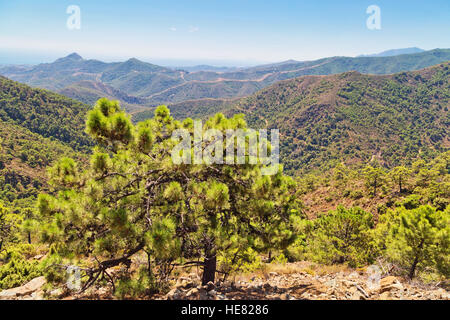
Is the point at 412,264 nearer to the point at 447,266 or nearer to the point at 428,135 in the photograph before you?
the point at 447,266

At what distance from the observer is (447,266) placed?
9258mm

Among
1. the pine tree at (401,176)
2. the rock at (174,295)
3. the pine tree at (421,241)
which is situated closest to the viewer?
the rock at (174,295)

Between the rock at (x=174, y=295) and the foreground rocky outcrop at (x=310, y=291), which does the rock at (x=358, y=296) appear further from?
the rock at (x=174, y=295)

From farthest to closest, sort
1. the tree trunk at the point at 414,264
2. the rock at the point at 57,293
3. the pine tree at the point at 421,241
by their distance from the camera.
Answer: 1. the tree trunk at the point at 414,264
2. the pine tree at the point at 421,241
3. the rock at the point at 57,293

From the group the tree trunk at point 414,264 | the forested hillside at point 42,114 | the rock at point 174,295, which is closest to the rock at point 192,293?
the rock at point 174,295

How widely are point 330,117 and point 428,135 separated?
59.8 meters

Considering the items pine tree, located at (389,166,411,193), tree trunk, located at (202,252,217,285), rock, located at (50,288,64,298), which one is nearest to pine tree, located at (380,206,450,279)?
tree trunk, located at (202,252,217,285)

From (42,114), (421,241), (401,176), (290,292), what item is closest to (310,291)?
(290,292)

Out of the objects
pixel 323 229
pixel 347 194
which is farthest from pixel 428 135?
pixel 323 229

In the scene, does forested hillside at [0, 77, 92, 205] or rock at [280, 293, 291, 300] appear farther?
forested hillside at [0, 77, 92, 205]

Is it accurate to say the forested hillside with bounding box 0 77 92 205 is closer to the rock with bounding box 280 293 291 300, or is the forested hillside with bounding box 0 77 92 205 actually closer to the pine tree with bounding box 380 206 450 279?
the rock with bounding box 280 293 291 300

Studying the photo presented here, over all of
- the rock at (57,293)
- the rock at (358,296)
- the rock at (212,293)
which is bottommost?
the rock at (358,296)

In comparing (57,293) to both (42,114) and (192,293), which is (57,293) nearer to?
(192,293)

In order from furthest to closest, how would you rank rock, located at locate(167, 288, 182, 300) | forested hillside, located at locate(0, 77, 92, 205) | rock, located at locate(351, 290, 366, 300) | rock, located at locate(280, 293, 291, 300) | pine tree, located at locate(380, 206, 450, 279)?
forested hillside, located at locate(0, 77, 92, 205)
pine tree, located at locate(380, 206, 450, 279)
rock, located at locate(280, 293, 291, 300)
rock, located at locate(351, 290, 366, 300)
rock, located at locate(167, 288, 182, 300)
